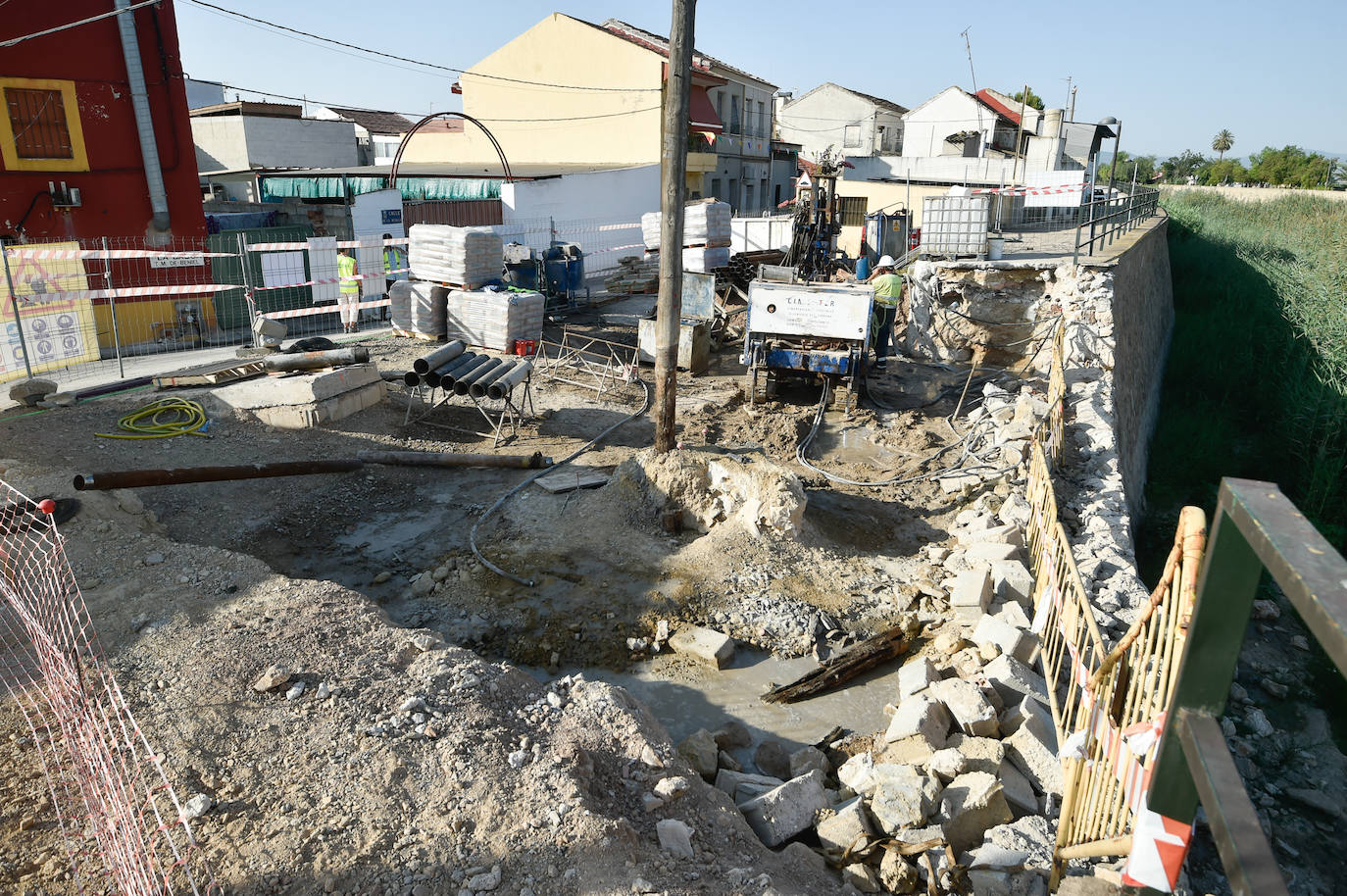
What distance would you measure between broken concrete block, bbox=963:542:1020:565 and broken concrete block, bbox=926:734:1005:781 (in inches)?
104

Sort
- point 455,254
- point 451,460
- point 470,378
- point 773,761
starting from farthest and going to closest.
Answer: point 455,254 < point 470,378 < point 451,460 < point 773,761

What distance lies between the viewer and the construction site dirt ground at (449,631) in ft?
12.1

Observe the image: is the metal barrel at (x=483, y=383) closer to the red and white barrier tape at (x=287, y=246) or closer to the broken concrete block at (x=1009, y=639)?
the broken concrete block at (x=1009, y=639)

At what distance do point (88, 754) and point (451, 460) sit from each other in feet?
19.8

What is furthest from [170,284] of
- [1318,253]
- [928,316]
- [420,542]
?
[1318,253]

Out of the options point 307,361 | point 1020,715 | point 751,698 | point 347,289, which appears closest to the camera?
point 1020,715

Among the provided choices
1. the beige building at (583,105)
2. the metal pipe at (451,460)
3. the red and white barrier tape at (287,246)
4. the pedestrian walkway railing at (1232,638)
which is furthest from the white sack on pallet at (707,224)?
the pedestrian walkway railing at (1232,638)

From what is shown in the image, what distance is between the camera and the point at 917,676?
577 centimetres

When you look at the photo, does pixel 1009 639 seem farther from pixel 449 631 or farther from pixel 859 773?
pixel 449 631

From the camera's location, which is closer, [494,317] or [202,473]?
[202,473]

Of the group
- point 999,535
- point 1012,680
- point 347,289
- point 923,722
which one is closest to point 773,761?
point 923,722

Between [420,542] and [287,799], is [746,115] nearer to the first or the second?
[420,542]

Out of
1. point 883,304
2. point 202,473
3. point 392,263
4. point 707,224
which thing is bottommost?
point 202,473

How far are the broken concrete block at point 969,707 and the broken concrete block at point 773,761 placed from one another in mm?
1052
